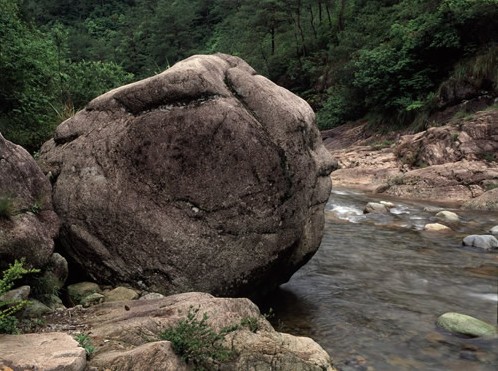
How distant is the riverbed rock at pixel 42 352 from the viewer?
10.6 feet

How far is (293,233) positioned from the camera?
6680 mm

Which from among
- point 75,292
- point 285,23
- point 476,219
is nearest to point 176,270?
point 75,292

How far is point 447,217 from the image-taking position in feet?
43.1

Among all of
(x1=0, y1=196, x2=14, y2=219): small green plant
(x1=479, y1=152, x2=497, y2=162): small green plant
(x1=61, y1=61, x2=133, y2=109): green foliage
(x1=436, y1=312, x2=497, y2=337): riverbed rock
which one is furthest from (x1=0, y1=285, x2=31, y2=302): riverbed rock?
(x1=479, y1=152, x2=497, y2=162): small green plant

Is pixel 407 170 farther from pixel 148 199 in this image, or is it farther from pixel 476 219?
pixel 148 199

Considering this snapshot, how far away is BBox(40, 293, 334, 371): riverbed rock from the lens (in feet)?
11.8

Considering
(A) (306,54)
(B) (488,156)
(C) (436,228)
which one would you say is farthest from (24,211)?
(A) (306,54)

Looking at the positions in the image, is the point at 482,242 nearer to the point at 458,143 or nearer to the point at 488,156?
the point at 488,156

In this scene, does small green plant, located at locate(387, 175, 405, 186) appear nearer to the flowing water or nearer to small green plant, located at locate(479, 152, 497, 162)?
small green plant, located at locate(479, 152, 497, 162)

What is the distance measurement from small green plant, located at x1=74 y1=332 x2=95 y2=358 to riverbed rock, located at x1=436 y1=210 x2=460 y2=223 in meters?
11.3

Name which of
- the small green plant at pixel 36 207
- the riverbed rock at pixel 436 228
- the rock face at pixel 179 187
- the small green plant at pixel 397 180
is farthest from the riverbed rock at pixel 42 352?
the small green plant at pixel 397 180

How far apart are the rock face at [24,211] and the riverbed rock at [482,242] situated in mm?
8660

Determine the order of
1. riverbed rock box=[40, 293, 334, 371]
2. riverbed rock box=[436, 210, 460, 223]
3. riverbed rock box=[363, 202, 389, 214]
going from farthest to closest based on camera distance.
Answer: riverbed rock box=[363, 202, 389, 214], riverbed rock box=[436, 210, 460, 223], riverbed rock box=[40, 293, 334, 371]

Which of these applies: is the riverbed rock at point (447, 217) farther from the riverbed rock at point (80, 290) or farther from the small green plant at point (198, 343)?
the small green plant at point (198, 343)
